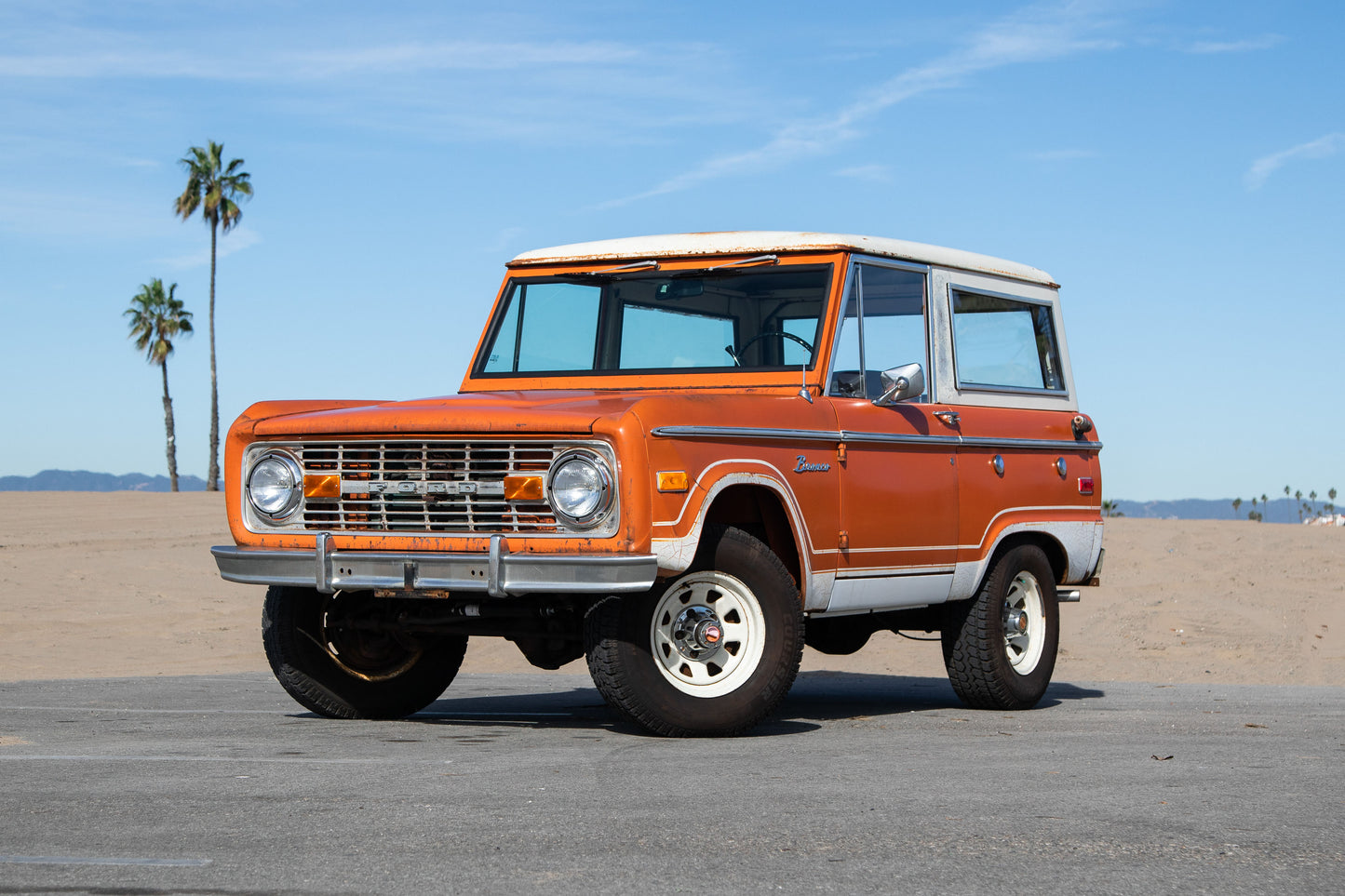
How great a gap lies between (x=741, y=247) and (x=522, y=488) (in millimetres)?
2100

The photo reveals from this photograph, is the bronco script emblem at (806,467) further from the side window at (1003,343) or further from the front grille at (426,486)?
the side window at (1003,343)

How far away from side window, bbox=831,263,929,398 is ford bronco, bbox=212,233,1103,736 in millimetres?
16

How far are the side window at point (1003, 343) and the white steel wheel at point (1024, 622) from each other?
1.12 metres

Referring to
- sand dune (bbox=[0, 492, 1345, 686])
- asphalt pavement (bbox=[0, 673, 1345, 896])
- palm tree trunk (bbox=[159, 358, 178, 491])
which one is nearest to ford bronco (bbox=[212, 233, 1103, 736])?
asphalt pavement (bbox=[0, 673, 1345, 896])

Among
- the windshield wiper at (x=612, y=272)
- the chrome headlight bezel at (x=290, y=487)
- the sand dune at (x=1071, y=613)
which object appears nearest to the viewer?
the chrome headlight bezel at (x=290, y=487)

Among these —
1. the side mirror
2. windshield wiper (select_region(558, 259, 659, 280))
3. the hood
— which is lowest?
the hood

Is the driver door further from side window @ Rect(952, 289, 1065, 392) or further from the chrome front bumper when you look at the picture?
the chrome front bumper

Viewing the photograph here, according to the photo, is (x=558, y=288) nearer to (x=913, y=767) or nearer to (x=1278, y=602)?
(x=913, y=767)

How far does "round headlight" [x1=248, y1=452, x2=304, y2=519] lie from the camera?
7.28m

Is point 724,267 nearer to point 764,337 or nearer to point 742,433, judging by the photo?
point 764,337

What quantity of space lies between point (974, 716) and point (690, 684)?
2.15m

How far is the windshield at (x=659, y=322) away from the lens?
8016 millimetres

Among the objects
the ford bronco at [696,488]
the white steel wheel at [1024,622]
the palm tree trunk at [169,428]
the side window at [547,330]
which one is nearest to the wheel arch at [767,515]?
the ford bronco at [696,488]

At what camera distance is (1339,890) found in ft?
13.1
